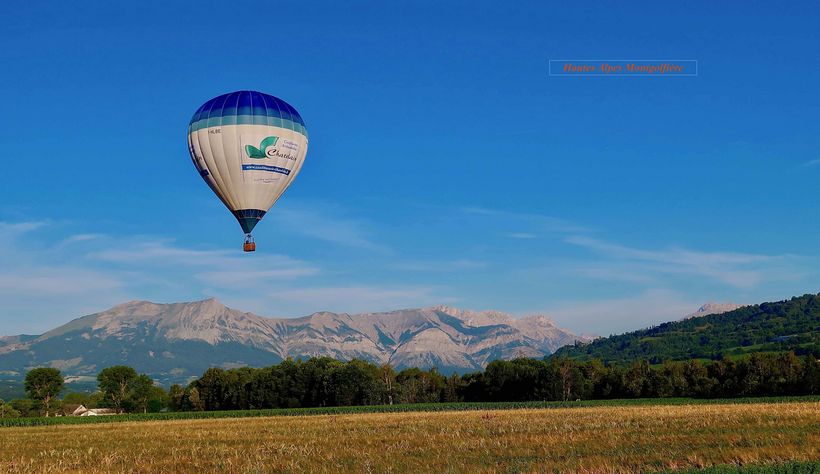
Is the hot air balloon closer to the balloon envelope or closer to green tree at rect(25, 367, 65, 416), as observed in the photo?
the balloon envelope

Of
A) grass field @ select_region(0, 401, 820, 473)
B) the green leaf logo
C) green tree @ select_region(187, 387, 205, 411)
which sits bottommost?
green tree @ select_region(187, 387, 205, 411)

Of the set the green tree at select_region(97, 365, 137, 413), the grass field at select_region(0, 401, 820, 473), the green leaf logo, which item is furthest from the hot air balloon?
the green tree at select_region(97, 365, 137, 413)

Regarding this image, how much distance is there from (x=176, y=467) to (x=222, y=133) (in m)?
39.4

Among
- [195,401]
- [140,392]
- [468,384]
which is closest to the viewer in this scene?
[195,401]

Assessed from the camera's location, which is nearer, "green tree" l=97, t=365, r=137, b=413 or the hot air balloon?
the hot air balloon

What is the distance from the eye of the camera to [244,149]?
64.6m

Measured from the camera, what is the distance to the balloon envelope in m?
64.7

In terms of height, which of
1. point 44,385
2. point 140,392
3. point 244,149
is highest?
point 244,149

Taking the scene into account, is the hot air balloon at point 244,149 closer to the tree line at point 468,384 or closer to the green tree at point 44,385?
the tree line at point 468,384

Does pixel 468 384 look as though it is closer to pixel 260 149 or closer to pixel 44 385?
pixel 44 385

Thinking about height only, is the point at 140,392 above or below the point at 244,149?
below

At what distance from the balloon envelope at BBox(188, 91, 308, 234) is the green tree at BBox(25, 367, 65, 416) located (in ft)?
423

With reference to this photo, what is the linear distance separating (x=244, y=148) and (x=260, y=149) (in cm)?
138

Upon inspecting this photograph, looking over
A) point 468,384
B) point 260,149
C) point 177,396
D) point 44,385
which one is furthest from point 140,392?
point 260,149
